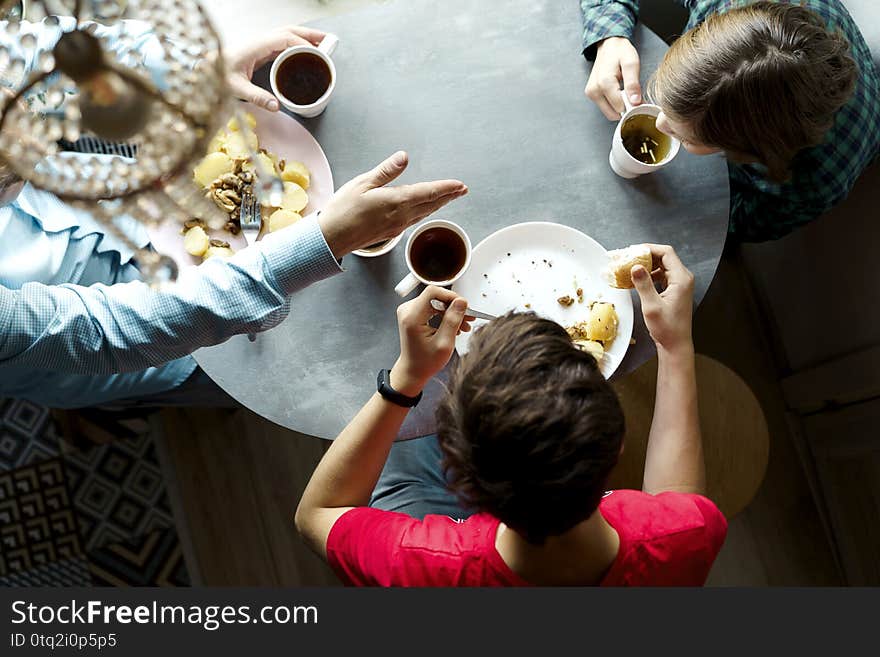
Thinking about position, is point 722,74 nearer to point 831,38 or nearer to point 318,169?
point 831,38

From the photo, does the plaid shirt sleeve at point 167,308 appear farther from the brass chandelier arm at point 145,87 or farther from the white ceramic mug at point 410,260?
the brass chandelier arm at point 145,87

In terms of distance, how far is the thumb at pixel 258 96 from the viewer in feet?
4.00

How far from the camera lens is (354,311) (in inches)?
48.9

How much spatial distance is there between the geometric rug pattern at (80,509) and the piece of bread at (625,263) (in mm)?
1487

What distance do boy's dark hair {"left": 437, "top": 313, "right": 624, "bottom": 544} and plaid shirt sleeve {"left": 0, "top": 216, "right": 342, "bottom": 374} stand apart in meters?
0.34

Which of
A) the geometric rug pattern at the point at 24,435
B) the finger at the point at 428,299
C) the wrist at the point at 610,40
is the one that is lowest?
the geometric rug pattern at the point at 24,435

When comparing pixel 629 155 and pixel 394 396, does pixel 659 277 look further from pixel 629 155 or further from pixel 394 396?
pixel 394 396

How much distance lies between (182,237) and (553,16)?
798 mm

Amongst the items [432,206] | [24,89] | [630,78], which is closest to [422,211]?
[432,206]

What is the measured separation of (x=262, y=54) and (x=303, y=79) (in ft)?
0.28

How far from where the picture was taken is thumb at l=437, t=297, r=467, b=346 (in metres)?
1.14

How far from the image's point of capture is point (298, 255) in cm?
110

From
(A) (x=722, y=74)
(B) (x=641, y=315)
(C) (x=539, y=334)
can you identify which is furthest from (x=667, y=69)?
(C) (x=539, y=334)

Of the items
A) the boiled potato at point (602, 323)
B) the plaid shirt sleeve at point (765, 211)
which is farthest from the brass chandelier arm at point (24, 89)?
the plaid shirt sleeve at point (765, 211)
